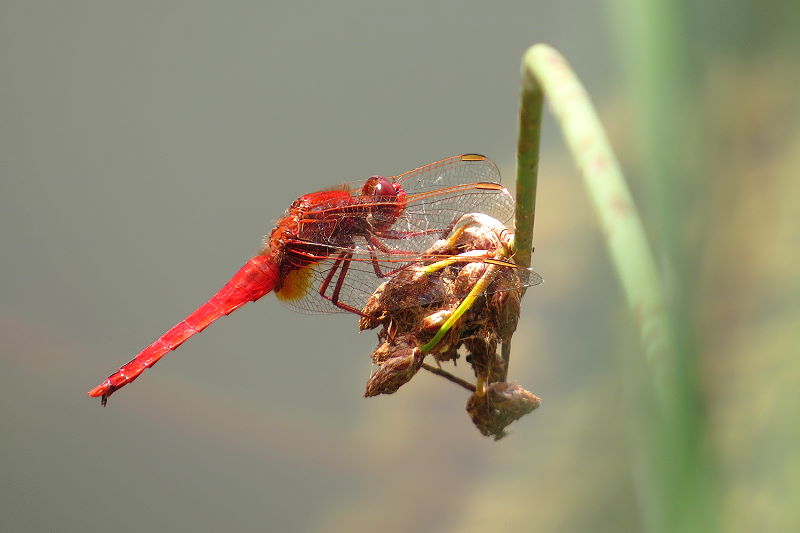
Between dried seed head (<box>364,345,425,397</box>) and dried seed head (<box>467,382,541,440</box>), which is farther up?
dried seed head (<box>364,345,425,397</box>)

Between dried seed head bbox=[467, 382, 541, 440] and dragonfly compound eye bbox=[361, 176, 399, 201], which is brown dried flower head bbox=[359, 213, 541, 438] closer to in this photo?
dried seed head bbox=[467, 382, 541, 440]

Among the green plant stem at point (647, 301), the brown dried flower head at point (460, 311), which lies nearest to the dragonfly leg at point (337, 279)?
the brown dried flower head at point (460, 311)

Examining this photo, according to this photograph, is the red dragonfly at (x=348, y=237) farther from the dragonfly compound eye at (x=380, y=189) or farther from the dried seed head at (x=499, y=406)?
the dried seed head at (x=499, y=406)

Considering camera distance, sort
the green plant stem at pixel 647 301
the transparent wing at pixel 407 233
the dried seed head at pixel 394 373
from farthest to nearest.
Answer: the transparent wing at pixel 407 233 < the dried seed head at pixel 394 373 < the green plant stem at pixel 647 301

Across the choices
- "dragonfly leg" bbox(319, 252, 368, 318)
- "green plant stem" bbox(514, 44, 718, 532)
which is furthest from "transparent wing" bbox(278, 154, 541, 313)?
"green plant stem" bbox(514, 44, 718, 532)

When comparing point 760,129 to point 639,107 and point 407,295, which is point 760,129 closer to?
point 639,107

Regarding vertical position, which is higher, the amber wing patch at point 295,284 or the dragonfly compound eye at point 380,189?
the dragonfly compound eye at point 380,189

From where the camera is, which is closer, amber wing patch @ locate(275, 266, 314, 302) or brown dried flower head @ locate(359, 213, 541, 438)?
brown dried flower head @ locate(359, 213, 541, 438)

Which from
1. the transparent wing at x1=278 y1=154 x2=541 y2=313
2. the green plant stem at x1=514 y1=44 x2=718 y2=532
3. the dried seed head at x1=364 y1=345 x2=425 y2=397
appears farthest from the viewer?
the transparent wing at x1=278 y1=154 x2=541 y2=313

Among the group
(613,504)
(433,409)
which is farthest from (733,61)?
(433,409)
